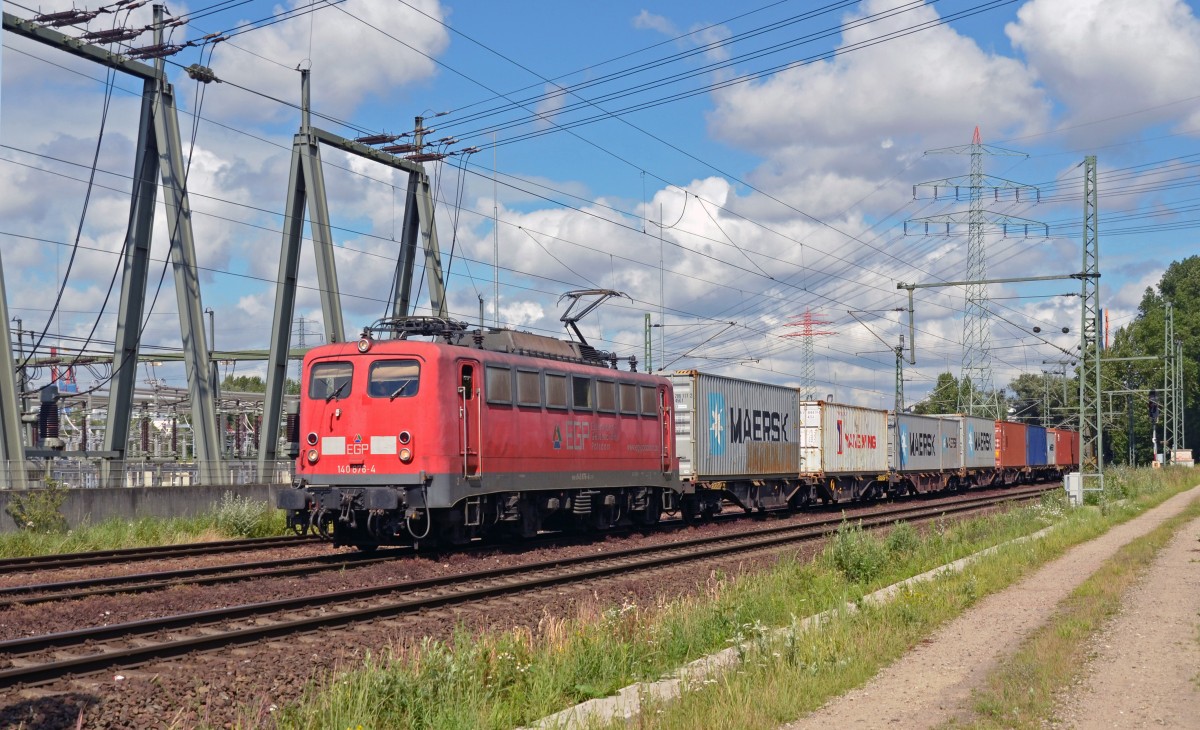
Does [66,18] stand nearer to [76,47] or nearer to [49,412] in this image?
[76,47]

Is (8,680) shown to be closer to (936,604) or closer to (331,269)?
(936,604)

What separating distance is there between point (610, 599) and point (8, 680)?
7196mm

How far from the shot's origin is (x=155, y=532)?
70.9 feet

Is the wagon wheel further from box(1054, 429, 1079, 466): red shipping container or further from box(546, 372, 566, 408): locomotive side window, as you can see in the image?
box(1054, 429, 1079, 466): red shipping container

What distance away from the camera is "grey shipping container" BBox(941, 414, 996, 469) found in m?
47.5

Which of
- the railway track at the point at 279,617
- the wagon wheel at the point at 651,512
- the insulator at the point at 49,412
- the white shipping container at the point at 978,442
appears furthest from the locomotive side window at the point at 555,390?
the white shipping container at the point at 978,442

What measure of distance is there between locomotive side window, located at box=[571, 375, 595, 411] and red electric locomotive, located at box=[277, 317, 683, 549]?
24mm

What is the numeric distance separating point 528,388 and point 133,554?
697cm

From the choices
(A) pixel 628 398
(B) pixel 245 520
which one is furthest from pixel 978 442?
(B) pixel 245 520

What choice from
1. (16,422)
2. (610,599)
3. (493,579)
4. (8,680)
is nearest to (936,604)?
(610,599)

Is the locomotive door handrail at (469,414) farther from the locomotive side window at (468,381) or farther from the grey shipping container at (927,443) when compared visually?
the grey shipping container at (927,443)

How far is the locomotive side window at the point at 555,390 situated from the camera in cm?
2025

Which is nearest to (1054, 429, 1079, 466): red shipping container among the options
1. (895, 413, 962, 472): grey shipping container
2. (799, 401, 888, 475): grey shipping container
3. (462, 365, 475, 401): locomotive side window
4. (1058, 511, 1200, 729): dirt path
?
(895, 413, 962, 472): grey shipping container

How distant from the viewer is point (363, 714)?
7551 millimetres
